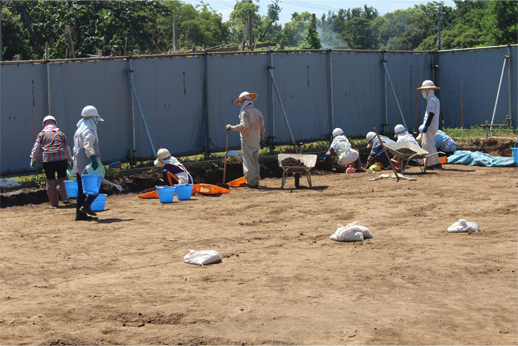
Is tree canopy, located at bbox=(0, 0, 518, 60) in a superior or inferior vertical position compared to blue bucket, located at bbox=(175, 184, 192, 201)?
superior

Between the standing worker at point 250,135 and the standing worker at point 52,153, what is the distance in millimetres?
3997

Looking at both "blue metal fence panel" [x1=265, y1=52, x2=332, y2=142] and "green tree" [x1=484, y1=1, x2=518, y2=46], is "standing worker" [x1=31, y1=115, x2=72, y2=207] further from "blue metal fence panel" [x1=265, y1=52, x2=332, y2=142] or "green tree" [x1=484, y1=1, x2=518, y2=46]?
"green tree" [x1=484, y1=1, x2=518, y2=46]

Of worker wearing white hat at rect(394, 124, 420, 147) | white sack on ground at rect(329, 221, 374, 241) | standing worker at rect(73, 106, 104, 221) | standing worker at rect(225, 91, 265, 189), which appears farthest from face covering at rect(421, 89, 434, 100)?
standing worker at rect(73, 106, 104, 221)

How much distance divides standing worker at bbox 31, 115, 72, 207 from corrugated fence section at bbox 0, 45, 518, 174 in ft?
7.24

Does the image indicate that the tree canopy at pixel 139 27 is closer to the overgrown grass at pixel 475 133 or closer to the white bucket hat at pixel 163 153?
the white bucket hat at pixel 163 153

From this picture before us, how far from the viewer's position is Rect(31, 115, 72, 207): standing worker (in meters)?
10.3

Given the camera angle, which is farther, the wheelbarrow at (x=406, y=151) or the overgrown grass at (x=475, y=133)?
the overgrown grass at (x=475, y=133)

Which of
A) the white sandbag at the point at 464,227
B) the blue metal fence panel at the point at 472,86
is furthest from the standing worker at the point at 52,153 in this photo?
the blue metal fence panel at the point at 472,86

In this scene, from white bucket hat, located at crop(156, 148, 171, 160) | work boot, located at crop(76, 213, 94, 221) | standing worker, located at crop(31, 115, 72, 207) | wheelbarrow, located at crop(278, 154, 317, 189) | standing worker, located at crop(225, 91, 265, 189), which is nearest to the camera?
work boot, located at crop(76, 213, 94, 221)

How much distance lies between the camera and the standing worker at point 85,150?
30.9 feet

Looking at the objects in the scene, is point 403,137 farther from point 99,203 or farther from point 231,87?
point 99,203

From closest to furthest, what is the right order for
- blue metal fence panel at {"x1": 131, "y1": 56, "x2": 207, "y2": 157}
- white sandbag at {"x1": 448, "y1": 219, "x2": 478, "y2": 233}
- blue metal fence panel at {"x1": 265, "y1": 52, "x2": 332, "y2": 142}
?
white sandbag at {"x1": 448, "y1": 219, "x2": 478, "y2": 233} → blue metal fence panel at {"x1": 131, "y1": 56, "x2": 207, "y2": 157} → blue metal fence panel at {"x1": 265, "y1": 52, "x2": 332, "y2": 142}

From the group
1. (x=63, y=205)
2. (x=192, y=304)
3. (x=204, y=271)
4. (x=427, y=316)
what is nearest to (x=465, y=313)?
(x=427, y=316)

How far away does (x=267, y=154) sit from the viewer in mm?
15953
